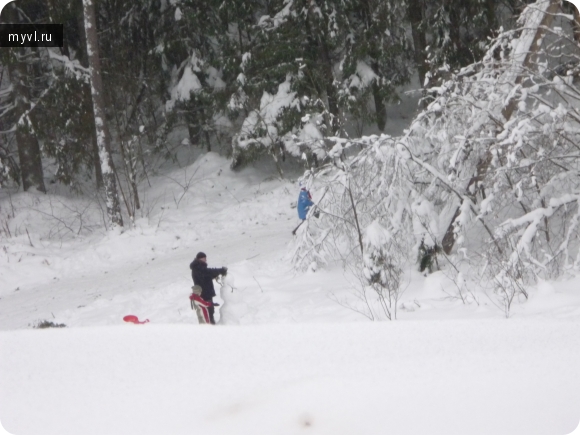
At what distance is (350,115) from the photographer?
60.3ft

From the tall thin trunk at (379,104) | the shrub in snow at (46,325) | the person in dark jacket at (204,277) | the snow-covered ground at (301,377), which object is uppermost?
the tall thin trunk at (379,104)

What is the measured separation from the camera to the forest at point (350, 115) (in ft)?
27.6

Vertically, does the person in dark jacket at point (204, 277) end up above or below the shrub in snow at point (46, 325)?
above

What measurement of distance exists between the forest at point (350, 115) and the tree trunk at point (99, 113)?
36 millimetres

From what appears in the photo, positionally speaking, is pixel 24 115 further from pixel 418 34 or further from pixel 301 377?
pixel 301 377

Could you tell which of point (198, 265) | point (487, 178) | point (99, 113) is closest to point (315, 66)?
point (99, 113)

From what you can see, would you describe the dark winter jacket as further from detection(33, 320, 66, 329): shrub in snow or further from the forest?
the forest

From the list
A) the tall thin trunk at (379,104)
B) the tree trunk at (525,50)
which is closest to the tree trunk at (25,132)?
the tall thin trunk at (379,104)

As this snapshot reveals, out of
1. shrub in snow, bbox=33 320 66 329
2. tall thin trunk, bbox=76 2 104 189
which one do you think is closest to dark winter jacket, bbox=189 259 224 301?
shrub in snow, bbox=33 320 66 329

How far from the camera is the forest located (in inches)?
331

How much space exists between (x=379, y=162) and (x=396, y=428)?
22.4 feet

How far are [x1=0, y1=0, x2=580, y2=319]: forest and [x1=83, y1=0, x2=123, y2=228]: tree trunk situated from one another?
36mm

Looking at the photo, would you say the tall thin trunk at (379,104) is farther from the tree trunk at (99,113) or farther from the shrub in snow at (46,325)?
the shrub in snow at (46,325)

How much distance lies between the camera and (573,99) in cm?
892
